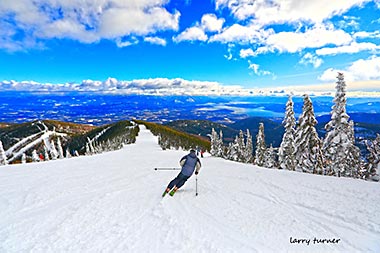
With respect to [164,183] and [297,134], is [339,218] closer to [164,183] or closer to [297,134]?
[164,183]

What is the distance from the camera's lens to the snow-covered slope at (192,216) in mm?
5637

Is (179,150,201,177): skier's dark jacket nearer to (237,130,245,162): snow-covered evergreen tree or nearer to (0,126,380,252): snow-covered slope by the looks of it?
(0,126,380,252): snow-covered slope

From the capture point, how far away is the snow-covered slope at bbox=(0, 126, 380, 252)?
564 centimetres

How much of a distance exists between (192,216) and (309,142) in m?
27.9

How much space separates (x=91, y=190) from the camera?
1081 cm

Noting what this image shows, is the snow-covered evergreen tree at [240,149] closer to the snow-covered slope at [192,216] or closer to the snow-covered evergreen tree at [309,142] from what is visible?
the snow-covered evergreen tree at [309,142]

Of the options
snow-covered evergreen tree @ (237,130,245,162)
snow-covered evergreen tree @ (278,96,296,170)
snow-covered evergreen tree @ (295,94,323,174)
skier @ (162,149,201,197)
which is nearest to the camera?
skier @ (162,149,201,197)

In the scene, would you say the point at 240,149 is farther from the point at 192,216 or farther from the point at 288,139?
the point at 192,216

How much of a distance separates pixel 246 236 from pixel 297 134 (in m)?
28.6

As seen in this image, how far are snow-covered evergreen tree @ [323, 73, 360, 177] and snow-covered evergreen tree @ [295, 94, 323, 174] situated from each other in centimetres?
120

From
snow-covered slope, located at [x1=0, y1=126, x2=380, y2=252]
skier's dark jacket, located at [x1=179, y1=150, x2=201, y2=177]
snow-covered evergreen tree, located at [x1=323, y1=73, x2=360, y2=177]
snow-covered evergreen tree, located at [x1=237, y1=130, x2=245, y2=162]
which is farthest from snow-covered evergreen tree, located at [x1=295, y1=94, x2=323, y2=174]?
skier's dark jacket, located at [x1=179, y1=150, x2=201, y2=177]

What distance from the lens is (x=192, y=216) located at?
24.3ft

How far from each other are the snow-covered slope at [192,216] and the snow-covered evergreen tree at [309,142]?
2003 cm

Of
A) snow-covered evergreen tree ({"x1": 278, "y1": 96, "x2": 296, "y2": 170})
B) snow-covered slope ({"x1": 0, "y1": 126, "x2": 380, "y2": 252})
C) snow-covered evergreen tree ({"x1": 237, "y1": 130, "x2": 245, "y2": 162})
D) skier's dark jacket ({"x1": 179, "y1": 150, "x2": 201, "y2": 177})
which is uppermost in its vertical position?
skier's dark jacket ({"x1": 179, "y1": 150, "x2": 201, "y2": 177})
